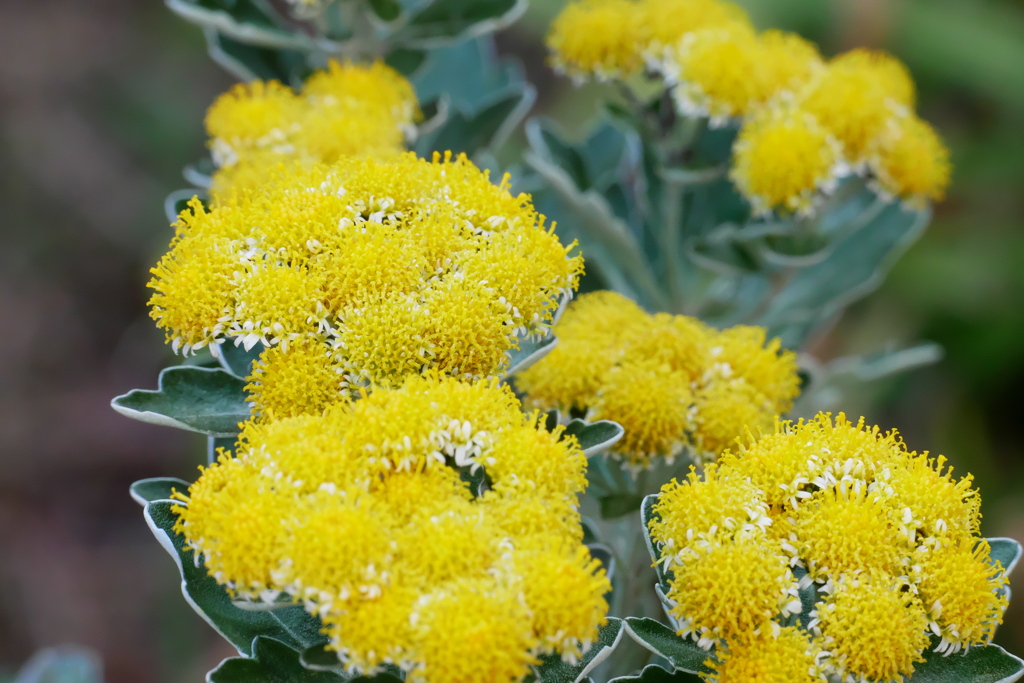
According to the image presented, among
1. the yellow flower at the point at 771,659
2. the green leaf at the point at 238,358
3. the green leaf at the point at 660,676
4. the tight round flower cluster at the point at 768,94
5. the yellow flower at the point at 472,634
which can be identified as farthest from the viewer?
the tight round flower cluster at the point at 768,94

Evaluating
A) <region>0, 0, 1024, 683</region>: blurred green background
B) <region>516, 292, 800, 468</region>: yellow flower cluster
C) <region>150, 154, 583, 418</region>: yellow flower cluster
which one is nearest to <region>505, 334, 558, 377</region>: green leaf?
<region>150, 154, 583, 418</region>: yellow flower cluster

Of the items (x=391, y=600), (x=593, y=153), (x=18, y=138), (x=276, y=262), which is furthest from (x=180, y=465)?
(x=391, y=600)

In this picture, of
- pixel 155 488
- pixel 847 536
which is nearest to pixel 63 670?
pixel 155 488

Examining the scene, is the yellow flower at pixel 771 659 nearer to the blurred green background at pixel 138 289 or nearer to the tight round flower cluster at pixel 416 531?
the tight round flower cluster at pixel 416 531

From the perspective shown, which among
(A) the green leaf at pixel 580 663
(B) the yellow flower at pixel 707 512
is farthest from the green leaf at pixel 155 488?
(B) the yellow flower at pixel 707 512

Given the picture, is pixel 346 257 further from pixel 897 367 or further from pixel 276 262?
pixel 897 367
